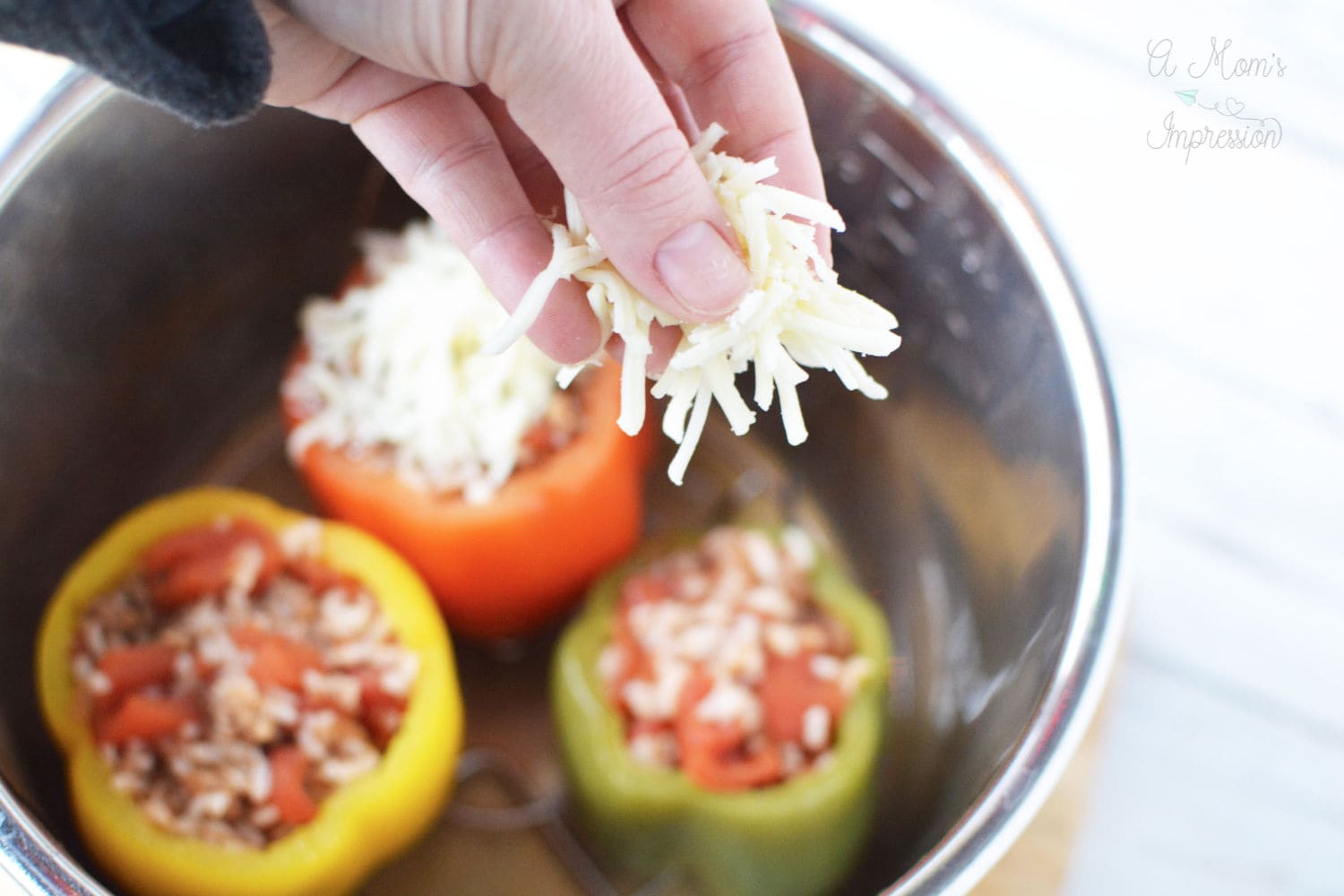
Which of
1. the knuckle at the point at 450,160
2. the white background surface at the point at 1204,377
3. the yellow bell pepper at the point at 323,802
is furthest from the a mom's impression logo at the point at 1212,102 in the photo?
the yellow bell pepper at the point at 323,802

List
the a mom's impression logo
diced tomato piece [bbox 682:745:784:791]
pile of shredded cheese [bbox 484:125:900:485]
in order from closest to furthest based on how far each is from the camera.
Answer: pile of shredded cheese [bbox 484:125:900:485] < diced tomato piece [bbox 682:745:784:791] < the a mom's impression logo

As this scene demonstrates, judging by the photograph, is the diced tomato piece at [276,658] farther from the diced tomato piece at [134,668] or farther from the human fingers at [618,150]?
the human fingers at [618,150]

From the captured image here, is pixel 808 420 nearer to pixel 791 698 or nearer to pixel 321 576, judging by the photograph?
pixel 791 698

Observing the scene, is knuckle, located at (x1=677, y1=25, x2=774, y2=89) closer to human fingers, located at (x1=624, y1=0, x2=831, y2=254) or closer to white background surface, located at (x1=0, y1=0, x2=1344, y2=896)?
human fingers, located at (x1=624, y1=0, x2=831, y2=254)

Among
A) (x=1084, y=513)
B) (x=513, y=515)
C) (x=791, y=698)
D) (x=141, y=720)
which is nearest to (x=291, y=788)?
(x=141, y=720)

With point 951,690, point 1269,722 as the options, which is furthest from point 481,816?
point 1269,722

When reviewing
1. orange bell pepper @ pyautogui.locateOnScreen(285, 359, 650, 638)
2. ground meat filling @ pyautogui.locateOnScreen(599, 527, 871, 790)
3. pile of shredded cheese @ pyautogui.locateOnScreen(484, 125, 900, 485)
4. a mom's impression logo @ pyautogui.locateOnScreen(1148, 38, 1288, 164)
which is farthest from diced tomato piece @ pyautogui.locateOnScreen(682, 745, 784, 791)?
a mom's impression logo @ pyautogui.locateOnScreen(1148, 38, 1288, 164)

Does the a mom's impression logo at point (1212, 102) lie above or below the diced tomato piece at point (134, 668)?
below
